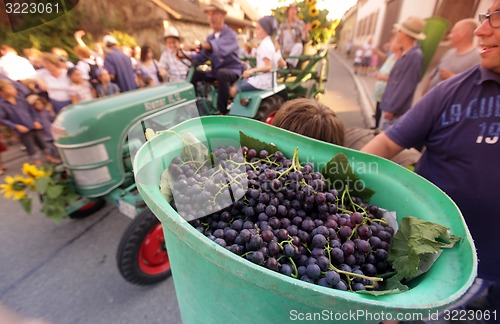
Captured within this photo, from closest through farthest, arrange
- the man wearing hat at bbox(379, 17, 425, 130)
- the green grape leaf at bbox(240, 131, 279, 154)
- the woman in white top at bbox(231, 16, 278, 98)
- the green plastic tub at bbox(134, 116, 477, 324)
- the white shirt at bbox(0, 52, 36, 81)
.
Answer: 1. the green plastic tub at bbox(134, 116, 477, 324)
2. the green grape leaf at bbox(240, 131, 279, 154)
3. the white shirt at bbox(0, 52, 36, 81)
4. the man wearing hat at bbox(379, 17, 425, 130)
5. the woman in white top at bbox(231, 16, 278, 98)

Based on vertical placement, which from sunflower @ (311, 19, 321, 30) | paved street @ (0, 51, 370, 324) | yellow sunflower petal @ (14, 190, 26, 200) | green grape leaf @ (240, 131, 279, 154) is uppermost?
sunflower @ (311, 19, 321, 30)

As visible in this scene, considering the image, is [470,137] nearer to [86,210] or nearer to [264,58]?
[264,58]

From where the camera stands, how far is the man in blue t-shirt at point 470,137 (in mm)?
1114

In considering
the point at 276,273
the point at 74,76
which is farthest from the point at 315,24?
the point at 276,273

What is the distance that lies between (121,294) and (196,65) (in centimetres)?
295

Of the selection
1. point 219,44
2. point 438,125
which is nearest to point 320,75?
point 219,44

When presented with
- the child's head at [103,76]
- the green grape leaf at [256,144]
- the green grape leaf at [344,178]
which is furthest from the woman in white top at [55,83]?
the green grape leaf at [344,178]

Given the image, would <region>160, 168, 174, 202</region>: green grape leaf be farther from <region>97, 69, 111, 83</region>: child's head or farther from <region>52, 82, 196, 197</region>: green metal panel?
<region>97, 69, 111, 83</region>: child's head

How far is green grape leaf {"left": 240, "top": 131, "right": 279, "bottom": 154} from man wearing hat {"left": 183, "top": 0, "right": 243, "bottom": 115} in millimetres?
2893

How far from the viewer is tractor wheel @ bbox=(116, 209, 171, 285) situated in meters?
1.87

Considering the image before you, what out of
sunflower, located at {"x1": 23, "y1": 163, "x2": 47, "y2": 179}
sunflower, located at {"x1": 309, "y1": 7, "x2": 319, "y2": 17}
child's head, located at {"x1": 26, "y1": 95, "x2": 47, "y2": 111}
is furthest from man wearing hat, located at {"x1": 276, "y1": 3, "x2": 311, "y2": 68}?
sunflower, located at {"x1": 23, "y1": 163, "x2": 47, "y2": 179}

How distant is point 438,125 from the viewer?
4.09 ft

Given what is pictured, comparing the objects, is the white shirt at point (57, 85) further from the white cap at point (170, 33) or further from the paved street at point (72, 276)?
the white cap at point (170, 33)

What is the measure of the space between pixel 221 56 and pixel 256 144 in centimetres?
308
